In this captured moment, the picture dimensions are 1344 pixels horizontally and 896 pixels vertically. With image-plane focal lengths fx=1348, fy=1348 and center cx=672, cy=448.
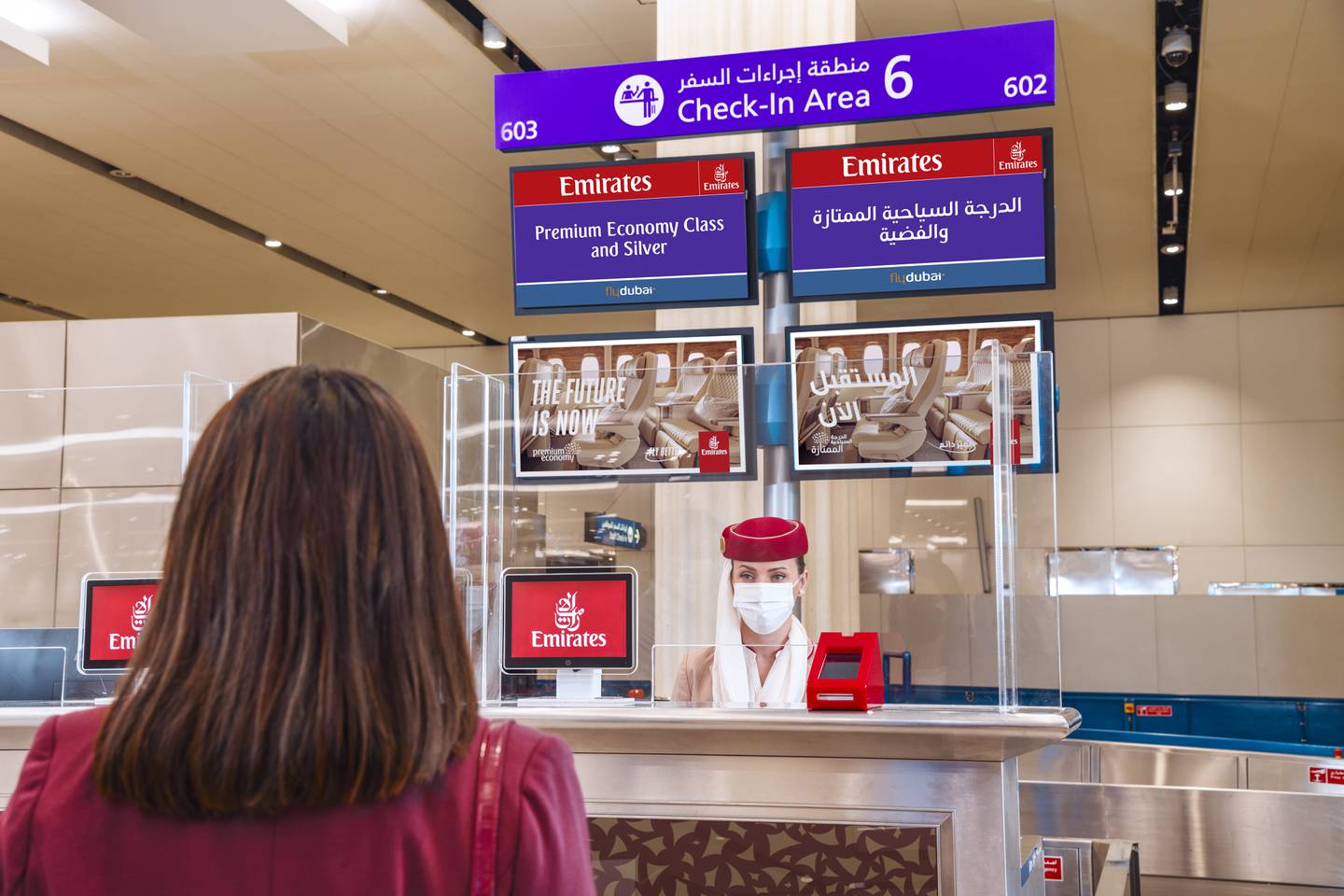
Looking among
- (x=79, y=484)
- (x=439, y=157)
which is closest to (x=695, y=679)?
(x=79, y=484)

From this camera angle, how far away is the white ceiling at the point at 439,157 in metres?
6.70

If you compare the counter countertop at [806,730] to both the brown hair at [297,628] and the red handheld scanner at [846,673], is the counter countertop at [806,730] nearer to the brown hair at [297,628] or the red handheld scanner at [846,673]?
the red handheld scanner at [846,673]

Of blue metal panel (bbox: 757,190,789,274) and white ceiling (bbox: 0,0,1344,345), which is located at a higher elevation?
white ceiling (bbox: 0,0,1344,345)

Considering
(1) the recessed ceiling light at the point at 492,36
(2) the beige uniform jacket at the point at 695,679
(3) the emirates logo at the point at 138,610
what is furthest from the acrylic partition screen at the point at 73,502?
(1) the recessed ceiling light at the point at 492,36

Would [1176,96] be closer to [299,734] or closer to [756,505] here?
[756,505]

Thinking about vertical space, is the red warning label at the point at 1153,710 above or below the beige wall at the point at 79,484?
below

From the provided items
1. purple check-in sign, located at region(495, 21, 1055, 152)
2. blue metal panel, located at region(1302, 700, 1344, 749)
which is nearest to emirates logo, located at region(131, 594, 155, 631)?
purple check-in sign, located at region(495, 21, 1055, 152)

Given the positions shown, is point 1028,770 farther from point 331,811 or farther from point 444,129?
point 331,811

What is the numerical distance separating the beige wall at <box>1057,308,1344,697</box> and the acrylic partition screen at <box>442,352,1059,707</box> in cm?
886

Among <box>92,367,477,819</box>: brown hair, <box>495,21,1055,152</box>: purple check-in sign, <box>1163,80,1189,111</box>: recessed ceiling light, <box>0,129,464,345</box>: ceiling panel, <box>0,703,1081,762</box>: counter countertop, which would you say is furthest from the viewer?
<box>0,129,464,345</box>: ceiling panel

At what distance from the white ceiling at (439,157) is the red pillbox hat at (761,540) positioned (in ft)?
14.2

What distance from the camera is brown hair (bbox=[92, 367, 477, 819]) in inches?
37.4

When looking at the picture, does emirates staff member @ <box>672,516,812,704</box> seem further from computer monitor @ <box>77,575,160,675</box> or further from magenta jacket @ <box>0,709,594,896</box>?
magenta jacket @ <box>0,709,594,896</box>

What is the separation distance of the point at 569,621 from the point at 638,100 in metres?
2.31
